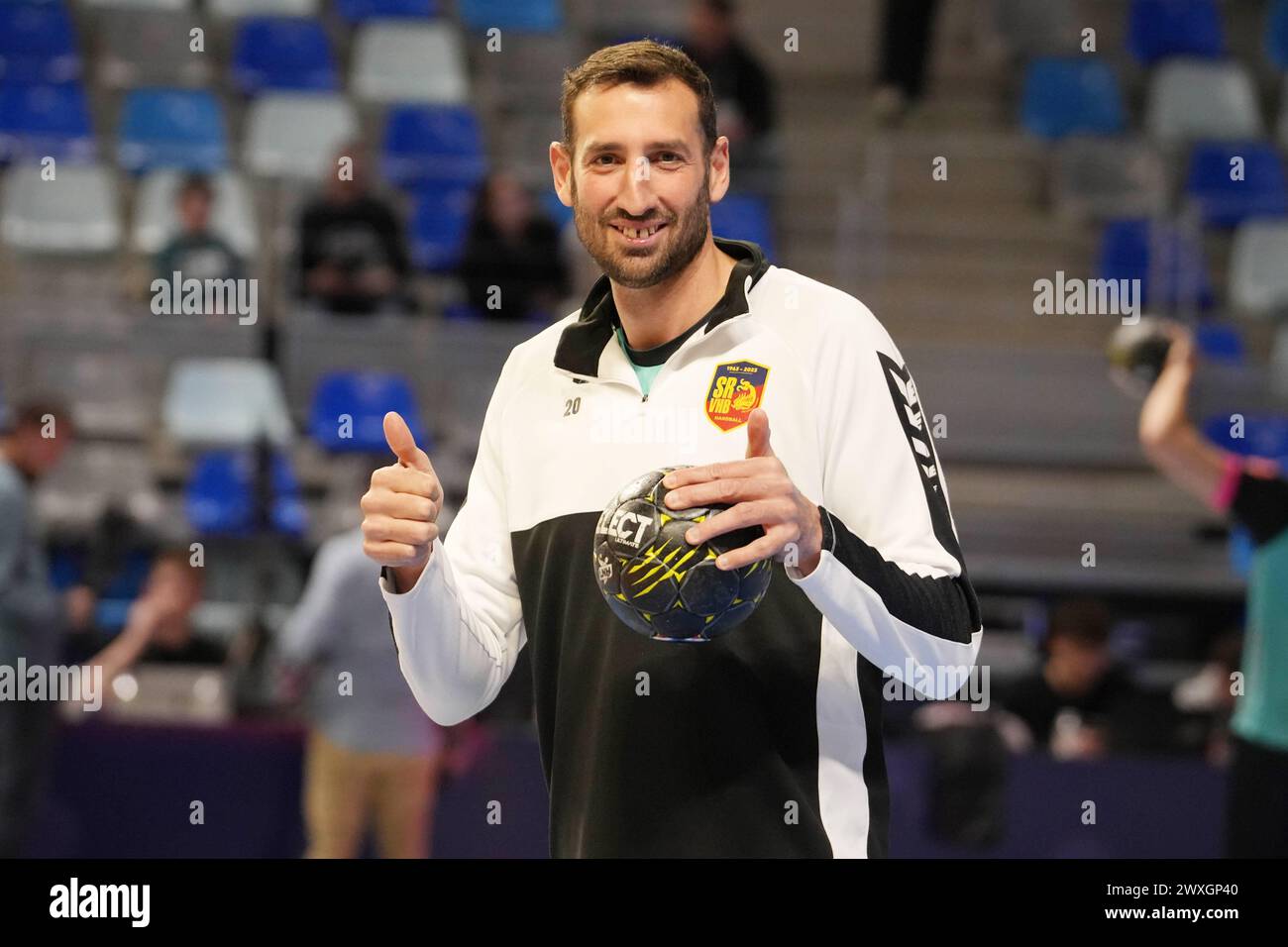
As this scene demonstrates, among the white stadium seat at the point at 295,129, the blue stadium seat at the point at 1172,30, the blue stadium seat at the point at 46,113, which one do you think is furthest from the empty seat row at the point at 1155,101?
the blue stadium seat at the point at 46,113

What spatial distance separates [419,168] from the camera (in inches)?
378

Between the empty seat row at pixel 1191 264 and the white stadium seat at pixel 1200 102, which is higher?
the white stadium seat at pixel 1200 102

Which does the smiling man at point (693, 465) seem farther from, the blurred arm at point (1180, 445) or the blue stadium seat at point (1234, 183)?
the blue stadium seat at point (1234, 183)

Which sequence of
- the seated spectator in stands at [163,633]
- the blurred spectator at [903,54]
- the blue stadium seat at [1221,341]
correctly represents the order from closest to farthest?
the seated spectator in stands at [163,633]
the blue stadium seat at [1221,341]
the blurred spectator at [903,54]

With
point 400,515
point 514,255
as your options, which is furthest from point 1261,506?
point 514,255

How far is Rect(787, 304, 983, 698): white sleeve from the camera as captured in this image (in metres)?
2.66

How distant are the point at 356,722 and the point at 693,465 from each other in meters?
4.26

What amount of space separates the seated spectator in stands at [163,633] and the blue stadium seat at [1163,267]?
4911 mm

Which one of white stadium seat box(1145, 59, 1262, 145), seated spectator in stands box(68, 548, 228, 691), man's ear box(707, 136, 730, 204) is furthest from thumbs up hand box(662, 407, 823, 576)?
white stadium seat box(1145, 59, 1262, 145)

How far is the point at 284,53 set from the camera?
11.2 meters

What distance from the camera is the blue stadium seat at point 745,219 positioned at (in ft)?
30.5

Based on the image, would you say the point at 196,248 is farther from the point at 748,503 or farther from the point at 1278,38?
the point at 1278,38

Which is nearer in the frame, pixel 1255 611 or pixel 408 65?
pixel 1255 611

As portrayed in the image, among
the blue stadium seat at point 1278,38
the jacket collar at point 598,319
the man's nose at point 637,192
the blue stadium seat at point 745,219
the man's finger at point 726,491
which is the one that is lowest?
the man's finger at point 726,491
